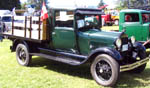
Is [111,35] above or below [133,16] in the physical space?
below

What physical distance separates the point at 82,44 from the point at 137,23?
3.68 m

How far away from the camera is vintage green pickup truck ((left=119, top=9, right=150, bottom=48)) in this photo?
7883mm

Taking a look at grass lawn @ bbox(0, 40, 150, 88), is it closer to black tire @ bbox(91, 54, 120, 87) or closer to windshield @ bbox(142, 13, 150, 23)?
black tire @ bbox(91, 54, 120, 87)

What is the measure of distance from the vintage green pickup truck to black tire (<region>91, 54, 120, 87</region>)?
3.48 metres

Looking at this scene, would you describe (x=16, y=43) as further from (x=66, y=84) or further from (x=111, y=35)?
(x=111, y=35)

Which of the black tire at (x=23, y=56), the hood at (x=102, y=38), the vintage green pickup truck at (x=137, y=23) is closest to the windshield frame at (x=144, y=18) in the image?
the vintage green pickup truck at (x=137, y=23)

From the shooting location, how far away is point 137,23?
7.99 m

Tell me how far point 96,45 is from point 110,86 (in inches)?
41.9

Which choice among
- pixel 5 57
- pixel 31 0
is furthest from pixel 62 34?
pixel 31 0

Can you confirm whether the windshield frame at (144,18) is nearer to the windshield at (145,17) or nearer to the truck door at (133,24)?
the windshield at (145,17)

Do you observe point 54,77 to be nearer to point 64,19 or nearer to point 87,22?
point 64,19

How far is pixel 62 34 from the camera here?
5469mm

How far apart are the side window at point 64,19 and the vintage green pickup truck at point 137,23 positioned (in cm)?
313

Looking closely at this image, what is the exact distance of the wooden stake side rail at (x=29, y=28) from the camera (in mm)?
5828
